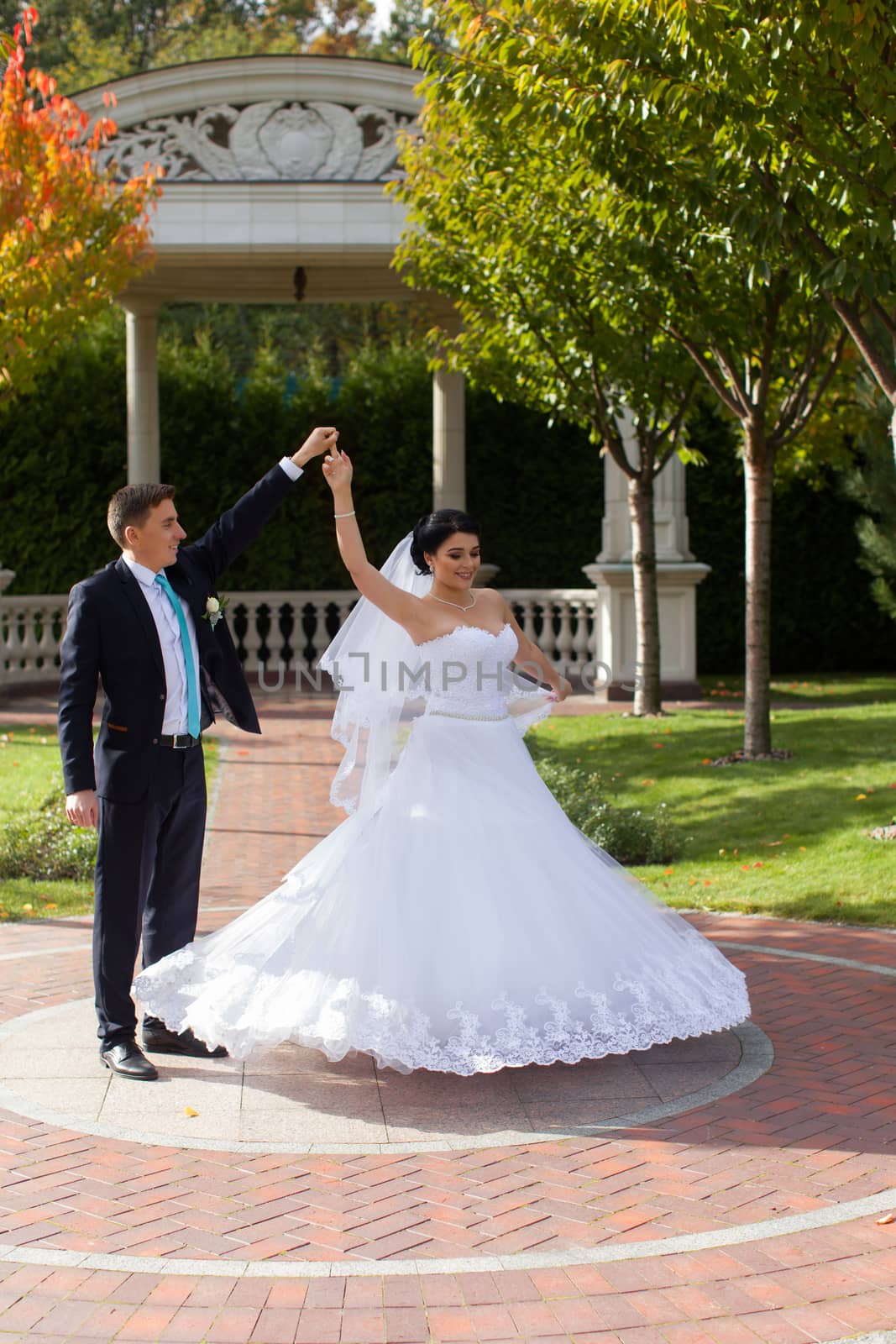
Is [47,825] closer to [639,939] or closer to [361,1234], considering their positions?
[639,939]

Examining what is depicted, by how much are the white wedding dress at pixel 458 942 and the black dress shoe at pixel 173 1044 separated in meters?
0.24

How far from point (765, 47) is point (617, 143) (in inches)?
58.7

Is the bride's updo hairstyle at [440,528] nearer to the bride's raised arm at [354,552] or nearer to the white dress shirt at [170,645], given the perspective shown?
the bride's raised arm at [354,552]

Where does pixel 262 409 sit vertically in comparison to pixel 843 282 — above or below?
above

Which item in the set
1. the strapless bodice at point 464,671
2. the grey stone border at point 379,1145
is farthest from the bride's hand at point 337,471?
the grey stone border at point 379,1145

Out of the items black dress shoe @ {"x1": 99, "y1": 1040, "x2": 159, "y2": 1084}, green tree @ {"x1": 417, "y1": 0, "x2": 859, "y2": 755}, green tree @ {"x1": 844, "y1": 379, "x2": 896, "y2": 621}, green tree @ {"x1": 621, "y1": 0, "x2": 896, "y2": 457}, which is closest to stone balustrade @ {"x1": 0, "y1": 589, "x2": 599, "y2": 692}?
green tree @ {"x1": 844, "y1": 379, "x2": 896, "y2": 621}

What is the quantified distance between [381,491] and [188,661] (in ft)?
52.2

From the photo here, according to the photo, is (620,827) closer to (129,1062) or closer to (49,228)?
(129,1062)

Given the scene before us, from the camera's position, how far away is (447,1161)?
4.39m

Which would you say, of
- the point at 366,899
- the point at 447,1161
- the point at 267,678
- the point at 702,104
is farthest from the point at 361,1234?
the point at 267,678

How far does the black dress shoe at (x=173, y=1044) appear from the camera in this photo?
5.44 m

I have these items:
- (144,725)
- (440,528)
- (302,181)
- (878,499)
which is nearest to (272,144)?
(302,181)

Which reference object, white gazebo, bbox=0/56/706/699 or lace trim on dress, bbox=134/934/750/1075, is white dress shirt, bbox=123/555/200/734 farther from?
white gazebo, bbox=0/56/706/699

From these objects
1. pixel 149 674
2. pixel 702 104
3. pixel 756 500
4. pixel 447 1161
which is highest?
pixel 702 104
